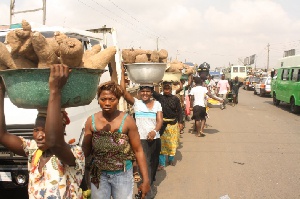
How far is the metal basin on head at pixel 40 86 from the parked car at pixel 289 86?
1347 centimetres

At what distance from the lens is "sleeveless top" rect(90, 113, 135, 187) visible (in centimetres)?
291

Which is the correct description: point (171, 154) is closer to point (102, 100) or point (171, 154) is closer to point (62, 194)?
point (102, 100)

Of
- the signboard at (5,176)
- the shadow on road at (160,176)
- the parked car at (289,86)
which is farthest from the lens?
the parked car at (289,86)

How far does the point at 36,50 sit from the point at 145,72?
261cm

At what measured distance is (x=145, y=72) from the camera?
452 cm

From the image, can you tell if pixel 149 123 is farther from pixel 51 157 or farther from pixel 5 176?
pixel 51 157

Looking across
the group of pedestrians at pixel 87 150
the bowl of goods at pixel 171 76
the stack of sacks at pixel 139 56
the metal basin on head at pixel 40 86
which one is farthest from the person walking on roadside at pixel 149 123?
the metal basin on head at pixel 40 86

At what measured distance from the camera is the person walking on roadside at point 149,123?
15.6ft

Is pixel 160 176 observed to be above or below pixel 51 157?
below

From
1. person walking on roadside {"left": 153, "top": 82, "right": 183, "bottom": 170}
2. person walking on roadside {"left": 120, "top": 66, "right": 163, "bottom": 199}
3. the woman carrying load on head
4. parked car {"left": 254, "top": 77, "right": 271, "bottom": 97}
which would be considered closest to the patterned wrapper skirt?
person walking on roadside {"left": 153, "top": 82, "right": 183, "bottom": 170}

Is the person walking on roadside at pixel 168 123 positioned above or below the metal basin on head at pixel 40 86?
below

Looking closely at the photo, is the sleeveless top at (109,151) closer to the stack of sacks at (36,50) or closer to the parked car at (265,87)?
the stack of sacks at (36,50)

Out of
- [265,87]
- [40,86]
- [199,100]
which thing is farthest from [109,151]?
[265,87]

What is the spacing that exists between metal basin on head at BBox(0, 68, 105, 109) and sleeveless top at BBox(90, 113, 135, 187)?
796mm
